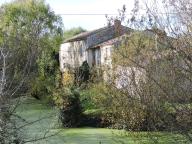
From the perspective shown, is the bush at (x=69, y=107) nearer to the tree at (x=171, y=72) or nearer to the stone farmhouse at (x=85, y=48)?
the tree at (x=171, y=72)

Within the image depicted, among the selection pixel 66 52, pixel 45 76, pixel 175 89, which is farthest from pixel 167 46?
pixel 66 52

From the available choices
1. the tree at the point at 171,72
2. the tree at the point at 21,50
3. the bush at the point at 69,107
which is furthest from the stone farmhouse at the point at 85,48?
the tree at the point at 171,72

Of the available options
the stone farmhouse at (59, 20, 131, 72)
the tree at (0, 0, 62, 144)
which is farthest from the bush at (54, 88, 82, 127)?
the stone farmhouse at (59, 20, 131, 72)

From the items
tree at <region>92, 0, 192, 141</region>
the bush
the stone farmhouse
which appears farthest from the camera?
the stone farmhouse

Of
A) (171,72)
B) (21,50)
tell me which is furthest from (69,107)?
(171,72)

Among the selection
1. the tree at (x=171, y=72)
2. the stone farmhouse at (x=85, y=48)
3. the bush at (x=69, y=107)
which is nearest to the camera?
the tree at (x=171, y=72)

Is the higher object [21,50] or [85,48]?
[85,48]

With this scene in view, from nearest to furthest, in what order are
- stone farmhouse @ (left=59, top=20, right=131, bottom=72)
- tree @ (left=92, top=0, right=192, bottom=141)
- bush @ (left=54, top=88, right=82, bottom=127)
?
1. tree @ (left=92, top=0, right=192, bottom=141)
2. bush @ (left=54, top=88, right=82, bottom=127)
3. stone farmhouse @ (left=59, top=20, right=131, bottom=72)

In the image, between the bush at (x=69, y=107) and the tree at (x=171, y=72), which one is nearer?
the tree at (x=171, y=72)

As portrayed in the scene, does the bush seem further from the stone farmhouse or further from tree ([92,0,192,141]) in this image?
the stone farmhouse

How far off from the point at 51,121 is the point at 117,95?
920 cm

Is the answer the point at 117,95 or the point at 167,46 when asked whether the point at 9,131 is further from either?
the point at 117,95

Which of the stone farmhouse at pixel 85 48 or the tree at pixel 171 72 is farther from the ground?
the stone farmhouse at pixel 85 48

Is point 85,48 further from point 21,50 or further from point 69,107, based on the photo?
point 21,50
